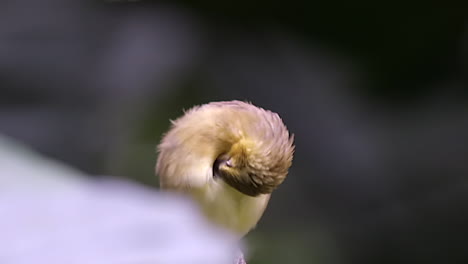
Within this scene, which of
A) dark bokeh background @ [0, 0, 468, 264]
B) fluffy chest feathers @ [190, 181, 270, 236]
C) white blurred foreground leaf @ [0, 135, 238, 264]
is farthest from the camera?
dark bokeh background @ [0, 0, 468, 264]

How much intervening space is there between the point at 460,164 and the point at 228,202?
1.33 metres

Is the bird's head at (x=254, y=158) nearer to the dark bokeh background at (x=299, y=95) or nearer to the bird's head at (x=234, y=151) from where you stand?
the bird's head at (x=234, y=151)

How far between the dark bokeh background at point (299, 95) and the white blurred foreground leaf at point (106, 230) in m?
1.51

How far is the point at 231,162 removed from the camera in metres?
0.76

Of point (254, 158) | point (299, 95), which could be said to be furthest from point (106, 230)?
point (299, 95)

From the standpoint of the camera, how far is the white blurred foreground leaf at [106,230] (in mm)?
270

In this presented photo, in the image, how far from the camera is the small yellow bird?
750 mm

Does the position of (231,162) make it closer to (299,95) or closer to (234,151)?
(234,151)

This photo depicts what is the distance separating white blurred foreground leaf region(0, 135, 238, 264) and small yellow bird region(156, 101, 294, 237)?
1.32 feet

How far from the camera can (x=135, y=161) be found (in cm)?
199

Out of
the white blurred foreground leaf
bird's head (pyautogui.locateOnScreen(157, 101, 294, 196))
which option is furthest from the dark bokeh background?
the white blurred foreground leaf

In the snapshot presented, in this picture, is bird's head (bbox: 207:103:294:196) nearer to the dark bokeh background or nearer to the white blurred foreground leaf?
the white blurred foreground leaf

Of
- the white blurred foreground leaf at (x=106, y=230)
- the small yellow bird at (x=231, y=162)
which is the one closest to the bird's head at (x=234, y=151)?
the small yellow bird at (x=231, y=162)

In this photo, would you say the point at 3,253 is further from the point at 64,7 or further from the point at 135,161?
→ the point at 64,7
